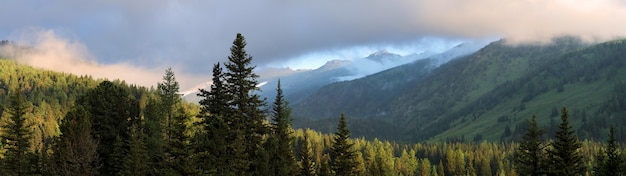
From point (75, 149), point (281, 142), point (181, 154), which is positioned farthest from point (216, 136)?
point (75, 149)

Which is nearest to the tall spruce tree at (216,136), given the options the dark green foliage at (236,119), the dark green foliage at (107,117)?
the dark green foliage at (236,119)

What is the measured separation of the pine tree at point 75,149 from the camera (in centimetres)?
5194

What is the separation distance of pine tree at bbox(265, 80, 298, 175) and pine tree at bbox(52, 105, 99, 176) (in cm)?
1940

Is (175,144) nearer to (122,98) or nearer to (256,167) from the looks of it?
(256,167)

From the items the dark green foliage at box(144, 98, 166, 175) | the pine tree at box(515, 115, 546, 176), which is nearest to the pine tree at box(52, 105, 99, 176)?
the dark green foliage at box(144, 98, 166, 175)

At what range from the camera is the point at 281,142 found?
54.9 metres

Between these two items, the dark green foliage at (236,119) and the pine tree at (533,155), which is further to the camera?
the pine tree at (533,155)

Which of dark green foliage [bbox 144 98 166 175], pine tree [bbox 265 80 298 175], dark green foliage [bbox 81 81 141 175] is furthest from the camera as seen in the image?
dark green foliage [bbox 81 81 141 175]

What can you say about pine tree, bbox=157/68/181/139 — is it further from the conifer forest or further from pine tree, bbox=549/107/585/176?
pine tree, bbox=549/107/585/176

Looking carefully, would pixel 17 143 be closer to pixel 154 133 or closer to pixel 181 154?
pixel 154 133

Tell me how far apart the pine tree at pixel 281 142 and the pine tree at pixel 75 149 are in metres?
19.4

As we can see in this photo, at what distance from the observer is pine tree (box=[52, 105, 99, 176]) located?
170ft

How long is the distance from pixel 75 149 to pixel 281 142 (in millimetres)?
21523

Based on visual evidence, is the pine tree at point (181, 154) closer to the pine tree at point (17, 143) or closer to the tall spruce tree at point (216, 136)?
the tall spruce tree at point (216, 136)
